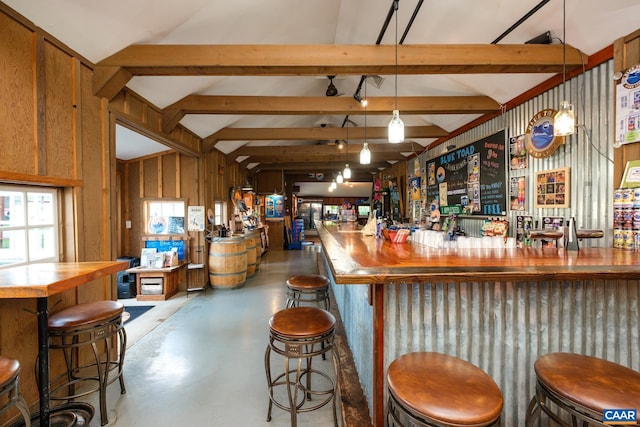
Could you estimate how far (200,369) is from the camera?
2730 millimetres

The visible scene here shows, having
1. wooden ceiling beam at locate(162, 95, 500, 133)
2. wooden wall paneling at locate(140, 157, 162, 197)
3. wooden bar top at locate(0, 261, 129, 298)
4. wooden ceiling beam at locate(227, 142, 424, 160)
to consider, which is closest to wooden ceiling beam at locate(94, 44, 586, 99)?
wooden ceiling beam at locate(162, 95, 500, 133)

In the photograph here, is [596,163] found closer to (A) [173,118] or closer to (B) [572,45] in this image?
(B) [572,45]

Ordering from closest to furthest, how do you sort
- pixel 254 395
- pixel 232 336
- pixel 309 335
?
pixel 309 335, pixel 254 395, pixel 232 336

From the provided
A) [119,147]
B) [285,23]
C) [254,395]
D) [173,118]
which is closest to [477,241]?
[254,395]

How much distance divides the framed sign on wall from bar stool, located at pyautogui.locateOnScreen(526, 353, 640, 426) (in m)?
2.21

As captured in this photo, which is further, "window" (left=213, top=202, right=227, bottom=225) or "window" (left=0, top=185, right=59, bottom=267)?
"window" (left=213, top=202, right=227, bottom=225)

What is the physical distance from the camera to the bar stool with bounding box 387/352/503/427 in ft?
3.37

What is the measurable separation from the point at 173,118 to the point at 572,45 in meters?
4.78

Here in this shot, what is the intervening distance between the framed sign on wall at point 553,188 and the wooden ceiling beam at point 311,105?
1.41 m

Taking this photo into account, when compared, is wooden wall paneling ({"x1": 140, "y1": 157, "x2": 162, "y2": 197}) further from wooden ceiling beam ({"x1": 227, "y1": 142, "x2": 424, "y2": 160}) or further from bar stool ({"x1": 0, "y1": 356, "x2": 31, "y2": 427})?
bar stool ({"x1": 0, "y1": 356, "x2": 31, "y2": 427})

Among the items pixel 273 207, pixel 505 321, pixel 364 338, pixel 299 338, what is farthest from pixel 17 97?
pixel 273 207

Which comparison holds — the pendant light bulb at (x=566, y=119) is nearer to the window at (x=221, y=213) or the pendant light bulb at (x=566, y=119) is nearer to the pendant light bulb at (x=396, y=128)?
the pendant light bulb at (x=396, y=128)

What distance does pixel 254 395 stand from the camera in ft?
7.74

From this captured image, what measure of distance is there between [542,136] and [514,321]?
8.59 ft
